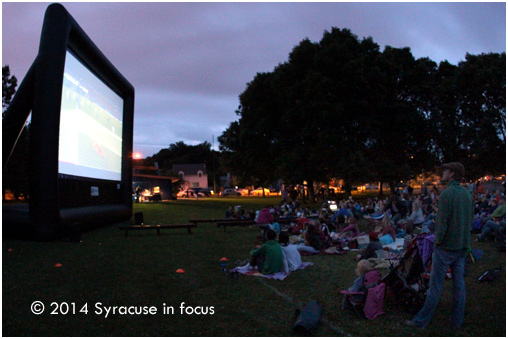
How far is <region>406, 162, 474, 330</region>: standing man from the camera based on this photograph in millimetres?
4281

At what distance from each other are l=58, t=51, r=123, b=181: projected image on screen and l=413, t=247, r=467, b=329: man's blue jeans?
1116 centimetres

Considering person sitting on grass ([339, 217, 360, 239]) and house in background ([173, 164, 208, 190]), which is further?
house in background ([173, 164, 208, 190])

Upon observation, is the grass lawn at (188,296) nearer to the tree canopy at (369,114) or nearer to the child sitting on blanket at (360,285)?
the child sitting on blanket at (360,285)

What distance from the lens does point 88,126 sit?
14734 millimetres

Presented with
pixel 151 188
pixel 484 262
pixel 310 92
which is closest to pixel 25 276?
pixel 484 262

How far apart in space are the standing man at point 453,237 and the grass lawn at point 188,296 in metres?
0.38

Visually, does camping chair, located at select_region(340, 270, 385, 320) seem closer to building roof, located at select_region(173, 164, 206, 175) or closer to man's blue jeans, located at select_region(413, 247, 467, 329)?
man's blue jeans, located at select_region(413, 247, 467, 329)

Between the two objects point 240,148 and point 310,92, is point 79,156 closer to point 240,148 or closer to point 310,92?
point 310,92

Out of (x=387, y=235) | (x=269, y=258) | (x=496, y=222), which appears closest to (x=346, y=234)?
(x=387, y=235)

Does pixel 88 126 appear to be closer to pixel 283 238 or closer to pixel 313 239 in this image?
pixel 313 239

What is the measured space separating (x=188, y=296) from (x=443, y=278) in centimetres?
354

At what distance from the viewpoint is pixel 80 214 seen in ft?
45.2

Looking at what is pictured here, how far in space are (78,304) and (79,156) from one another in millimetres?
9445

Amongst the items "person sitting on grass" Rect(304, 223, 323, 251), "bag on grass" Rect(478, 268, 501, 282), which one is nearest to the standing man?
"bag on grass" Rect(478, 268, 501, 282)
